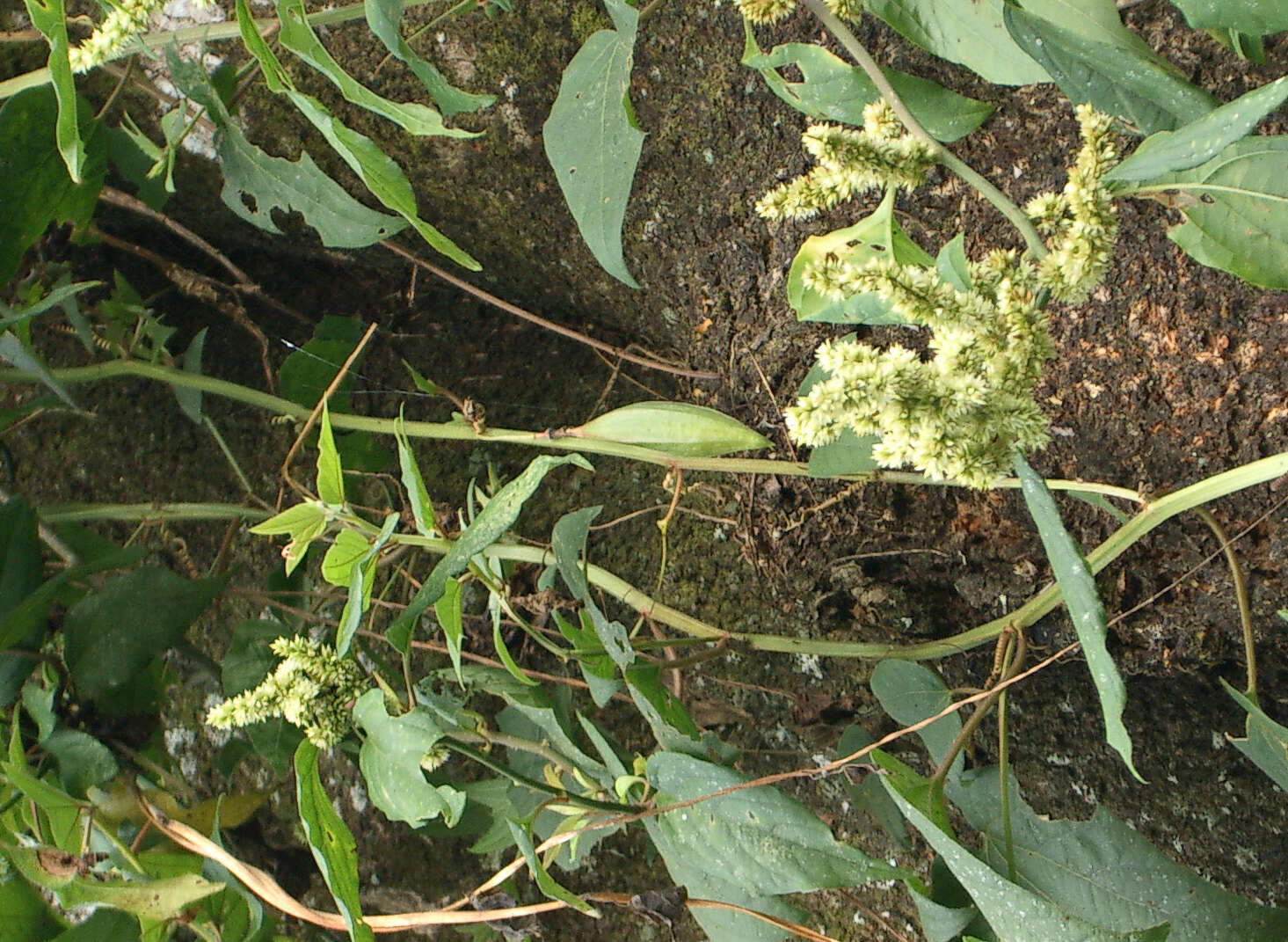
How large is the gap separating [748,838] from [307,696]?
1.42 feet

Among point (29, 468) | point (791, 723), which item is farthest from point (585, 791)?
point (29, 468)

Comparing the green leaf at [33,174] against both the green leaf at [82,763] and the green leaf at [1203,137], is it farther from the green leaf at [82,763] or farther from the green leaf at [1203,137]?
the green leaf at [1203,137]

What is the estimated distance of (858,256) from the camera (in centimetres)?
87

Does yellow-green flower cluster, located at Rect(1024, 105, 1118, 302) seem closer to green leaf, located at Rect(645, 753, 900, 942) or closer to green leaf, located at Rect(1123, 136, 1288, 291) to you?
green leaf, located at Rect(1123, 136, 1288, 291)

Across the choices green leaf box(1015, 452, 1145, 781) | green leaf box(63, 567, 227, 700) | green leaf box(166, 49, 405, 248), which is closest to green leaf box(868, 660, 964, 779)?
green leaf box(1015, 452, 1145, 781)

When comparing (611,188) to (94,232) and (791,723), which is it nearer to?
(791,723)

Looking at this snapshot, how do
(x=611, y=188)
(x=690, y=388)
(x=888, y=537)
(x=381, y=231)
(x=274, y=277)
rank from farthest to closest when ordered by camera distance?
(x=274, y=277) < (x=690, y=388) < (x=888, y=537) < (x=381, y=231) < (x=611, y=188)

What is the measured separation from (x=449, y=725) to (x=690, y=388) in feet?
1.95

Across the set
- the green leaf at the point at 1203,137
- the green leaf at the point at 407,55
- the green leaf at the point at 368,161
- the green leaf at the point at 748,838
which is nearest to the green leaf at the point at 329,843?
the green leaf at the point at 748,838

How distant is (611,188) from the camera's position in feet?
2.87

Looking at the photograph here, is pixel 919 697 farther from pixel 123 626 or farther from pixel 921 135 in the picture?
pixel 123 626

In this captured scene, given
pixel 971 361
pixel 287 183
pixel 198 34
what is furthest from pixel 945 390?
pixel 198 34

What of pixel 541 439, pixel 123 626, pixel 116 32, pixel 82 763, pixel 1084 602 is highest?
pixel 116 32

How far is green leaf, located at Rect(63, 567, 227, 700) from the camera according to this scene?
1155 millimetres
